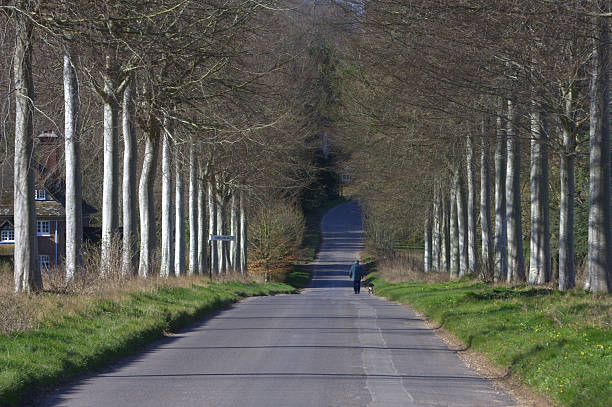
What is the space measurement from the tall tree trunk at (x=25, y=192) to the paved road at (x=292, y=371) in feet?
10.1

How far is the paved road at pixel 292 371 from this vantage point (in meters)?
9.73

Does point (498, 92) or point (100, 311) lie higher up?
point (498, 92)

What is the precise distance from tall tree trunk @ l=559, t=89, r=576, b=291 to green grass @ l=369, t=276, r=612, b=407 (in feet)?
2.83

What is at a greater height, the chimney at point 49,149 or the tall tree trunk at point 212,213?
the chimney at point 49,149

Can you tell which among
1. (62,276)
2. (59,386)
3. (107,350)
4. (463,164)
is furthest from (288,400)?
(463,164)

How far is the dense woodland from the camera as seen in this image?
1552cm

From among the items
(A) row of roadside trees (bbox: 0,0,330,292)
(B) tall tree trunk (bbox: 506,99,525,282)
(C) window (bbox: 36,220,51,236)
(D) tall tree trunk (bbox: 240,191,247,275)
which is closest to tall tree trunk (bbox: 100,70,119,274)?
(A) row of roadside trees (bbox: 0,0,330,292)

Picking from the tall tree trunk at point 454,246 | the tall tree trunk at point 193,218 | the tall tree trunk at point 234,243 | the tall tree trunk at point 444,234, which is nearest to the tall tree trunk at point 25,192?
the tall tree trunk at point 193,218

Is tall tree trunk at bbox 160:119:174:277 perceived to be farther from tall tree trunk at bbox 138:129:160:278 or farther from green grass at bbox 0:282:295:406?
green grass at bbox 0:282:295:406

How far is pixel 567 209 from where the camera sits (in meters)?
21.2

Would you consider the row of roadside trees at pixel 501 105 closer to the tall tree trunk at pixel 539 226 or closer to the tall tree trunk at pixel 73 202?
the tall tree trunk at pixel 539 226

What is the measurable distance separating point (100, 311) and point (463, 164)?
24.4m

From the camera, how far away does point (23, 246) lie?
16266 mm

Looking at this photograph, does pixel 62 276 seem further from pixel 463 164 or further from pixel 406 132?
pixel 463 164
